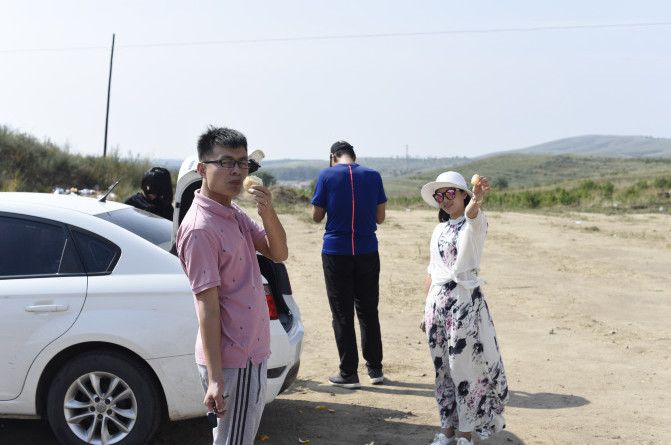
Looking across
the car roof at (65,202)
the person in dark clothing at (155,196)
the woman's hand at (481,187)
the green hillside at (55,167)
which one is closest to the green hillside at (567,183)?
the green hillside at (55,167)

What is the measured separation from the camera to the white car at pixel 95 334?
5.22 metres

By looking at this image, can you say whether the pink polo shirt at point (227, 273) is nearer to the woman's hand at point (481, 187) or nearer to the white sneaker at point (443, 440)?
the woman's hand at point (481, 187)

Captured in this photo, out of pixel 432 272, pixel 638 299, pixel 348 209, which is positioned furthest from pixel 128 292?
pixel 638 299

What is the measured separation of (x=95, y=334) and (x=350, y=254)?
105 inches

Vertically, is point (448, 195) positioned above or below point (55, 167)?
above

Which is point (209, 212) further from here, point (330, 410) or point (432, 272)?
point (330, 410)

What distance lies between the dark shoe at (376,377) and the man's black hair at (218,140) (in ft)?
14.1

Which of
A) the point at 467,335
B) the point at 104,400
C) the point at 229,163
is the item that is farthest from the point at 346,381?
the point at 229,163

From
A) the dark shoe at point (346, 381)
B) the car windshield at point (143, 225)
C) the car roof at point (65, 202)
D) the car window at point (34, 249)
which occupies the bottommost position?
the dark shoe at point (346, 381)

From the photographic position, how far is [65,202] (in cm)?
578

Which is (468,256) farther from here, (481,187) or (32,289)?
(32,289)

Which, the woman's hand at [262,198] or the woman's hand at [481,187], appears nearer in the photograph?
the woman's hand at [262,198]

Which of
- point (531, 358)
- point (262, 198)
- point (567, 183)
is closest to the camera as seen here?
point (262, 198)

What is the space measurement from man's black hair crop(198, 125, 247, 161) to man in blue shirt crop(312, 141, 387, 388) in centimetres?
378
